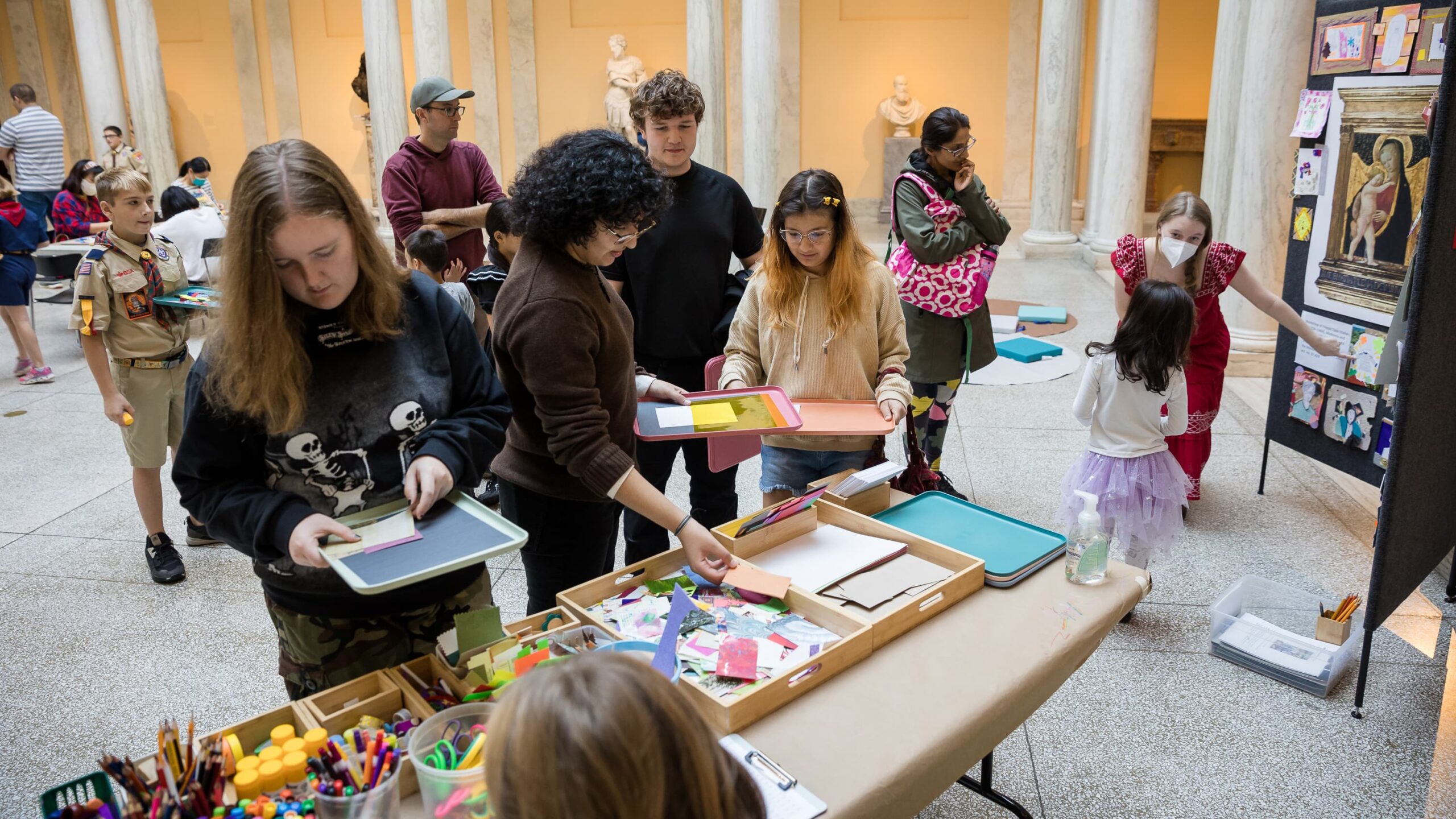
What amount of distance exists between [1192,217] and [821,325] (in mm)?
1898

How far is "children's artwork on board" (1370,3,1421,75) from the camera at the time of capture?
377 centimetres

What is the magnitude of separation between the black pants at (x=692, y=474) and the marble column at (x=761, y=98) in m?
8.00

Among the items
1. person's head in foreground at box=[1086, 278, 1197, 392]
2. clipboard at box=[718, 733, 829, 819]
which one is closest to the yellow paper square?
clipboard at box=[718, 733, 829, 819]

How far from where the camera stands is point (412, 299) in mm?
1931

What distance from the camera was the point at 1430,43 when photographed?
3.72m

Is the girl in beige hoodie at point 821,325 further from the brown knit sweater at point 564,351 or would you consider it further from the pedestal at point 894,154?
the pedestal at point 894,154

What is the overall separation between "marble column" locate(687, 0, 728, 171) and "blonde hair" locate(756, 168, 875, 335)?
7947 mm

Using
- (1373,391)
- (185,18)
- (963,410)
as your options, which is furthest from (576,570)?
(185,18)

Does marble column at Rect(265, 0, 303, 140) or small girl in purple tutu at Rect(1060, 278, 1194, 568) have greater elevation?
marble column at Rect(265, 0, 303, 140)

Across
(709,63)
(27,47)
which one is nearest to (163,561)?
(709,63)

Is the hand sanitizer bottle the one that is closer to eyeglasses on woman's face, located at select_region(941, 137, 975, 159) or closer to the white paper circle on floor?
eyeglasses on woman's face, located at select_region(941, 137, 975, 159)

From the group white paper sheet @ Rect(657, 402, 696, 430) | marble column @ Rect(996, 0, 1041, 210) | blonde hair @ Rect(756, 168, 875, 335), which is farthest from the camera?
marble column @ Rect(996, 0, 1041, 210)

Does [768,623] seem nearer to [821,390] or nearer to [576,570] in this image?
[576,570]

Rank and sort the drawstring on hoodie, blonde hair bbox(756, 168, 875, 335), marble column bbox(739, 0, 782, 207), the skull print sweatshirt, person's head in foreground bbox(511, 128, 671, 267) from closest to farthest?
the skull print sweatshirt
person's head in foreground bbox(511, 128, 671, 267)
blonde hair bbox(756, 168, 875, 335)
the drawstring on hoodie
marble column bbox(739, 0, 782, 207)
